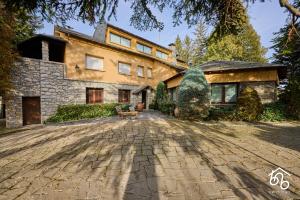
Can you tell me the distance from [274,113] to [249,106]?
1.90 m

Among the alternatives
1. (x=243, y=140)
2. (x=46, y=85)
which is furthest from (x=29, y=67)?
(x=243, y=140)

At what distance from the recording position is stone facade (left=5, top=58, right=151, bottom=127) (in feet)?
41.1

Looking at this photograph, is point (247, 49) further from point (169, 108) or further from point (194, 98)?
point (194, 98)

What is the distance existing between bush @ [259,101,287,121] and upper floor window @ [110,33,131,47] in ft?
55.4

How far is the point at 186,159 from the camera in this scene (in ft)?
17.2

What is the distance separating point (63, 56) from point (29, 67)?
305cm

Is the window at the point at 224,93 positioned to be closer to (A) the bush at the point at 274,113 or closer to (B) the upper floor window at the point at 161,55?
(A) the bush at the point at 274,113

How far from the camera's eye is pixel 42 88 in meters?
13.5

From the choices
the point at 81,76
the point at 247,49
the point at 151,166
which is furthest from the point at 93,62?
the point at 247,49

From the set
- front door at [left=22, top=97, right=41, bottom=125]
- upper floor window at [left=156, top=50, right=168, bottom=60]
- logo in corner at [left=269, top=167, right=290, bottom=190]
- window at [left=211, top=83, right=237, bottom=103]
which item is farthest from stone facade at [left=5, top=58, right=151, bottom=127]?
upper floor window at [left=156, top=50, right=168, bottom=60]

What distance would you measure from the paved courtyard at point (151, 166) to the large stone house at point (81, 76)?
6.25 m

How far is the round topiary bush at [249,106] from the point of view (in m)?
11.2

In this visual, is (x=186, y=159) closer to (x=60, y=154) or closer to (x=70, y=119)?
(x=60, y=154)

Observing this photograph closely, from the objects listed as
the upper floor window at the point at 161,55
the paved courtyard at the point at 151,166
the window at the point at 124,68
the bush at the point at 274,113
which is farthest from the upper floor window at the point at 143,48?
the paved courtyard at the point at 151,166
